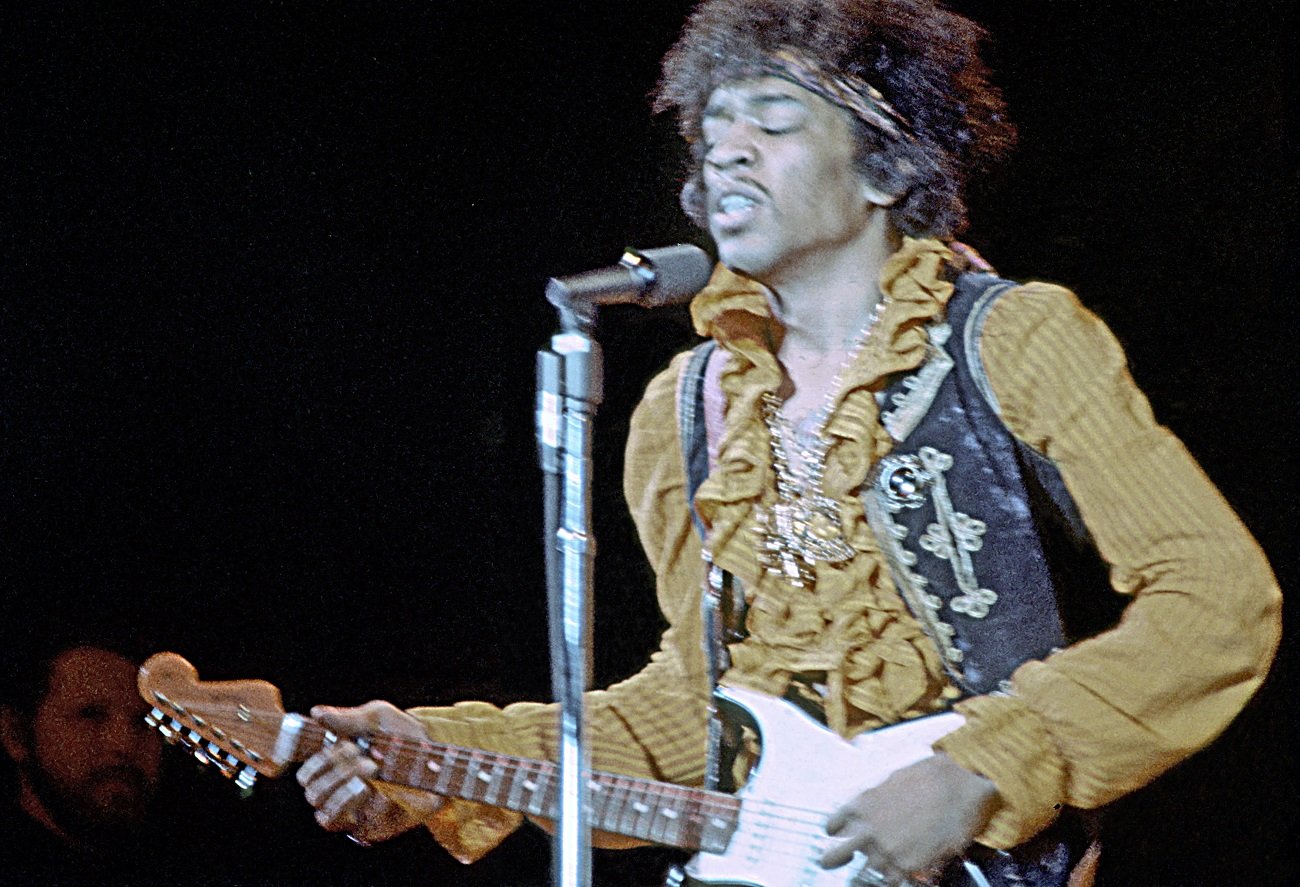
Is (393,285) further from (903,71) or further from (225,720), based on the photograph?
(903,71)

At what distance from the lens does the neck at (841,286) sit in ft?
6.43

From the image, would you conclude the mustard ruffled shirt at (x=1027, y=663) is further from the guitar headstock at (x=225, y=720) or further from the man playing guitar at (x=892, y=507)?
the guitar headstock at (x=225, y=720)

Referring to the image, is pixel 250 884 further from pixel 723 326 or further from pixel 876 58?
pixel 876 58

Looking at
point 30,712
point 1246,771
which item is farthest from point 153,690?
point 1246,771

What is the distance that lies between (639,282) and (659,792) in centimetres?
84

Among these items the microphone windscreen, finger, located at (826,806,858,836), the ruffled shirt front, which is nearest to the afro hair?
the ruffled shirt front

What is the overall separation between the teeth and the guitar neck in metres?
0.84

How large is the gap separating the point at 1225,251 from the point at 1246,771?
765 mm

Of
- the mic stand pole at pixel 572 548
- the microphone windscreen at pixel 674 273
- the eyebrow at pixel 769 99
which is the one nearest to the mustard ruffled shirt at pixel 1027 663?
the eyebrow at pixel 769 99

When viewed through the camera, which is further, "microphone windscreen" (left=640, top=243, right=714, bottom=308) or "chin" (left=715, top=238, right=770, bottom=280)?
"chin" (left=715, top=238, right=770, bottom=280)

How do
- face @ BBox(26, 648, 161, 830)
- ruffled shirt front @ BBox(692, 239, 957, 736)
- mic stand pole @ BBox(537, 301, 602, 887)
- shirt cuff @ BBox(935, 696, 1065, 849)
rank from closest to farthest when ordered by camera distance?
mic stand pole @ BBox(537, 301, 602, 887), shirt cuff @ BBox(935, 696, 1065, 849), ruffled shirt front @ BBox(692, 239, 957, 736), face @ BBox(26, 648, 161, 830)

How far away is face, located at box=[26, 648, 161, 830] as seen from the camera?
2521 mm

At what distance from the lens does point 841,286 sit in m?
1.97

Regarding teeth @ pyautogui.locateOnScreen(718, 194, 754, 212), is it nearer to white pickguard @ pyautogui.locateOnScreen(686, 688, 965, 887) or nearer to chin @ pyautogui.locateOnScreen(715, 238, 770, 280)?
chin @ pyautogui.locateOnScreen(715, 238, 770, 280)
